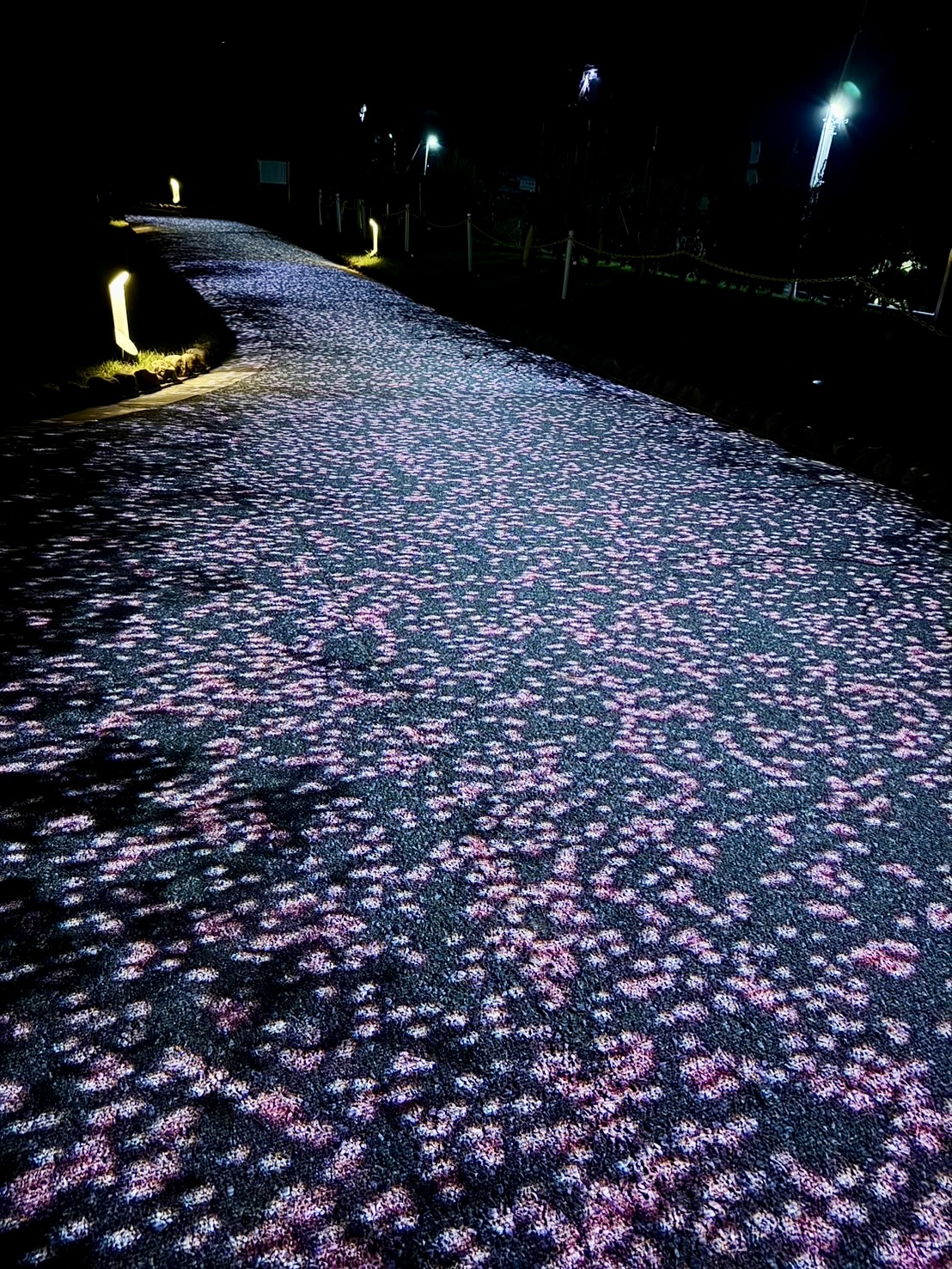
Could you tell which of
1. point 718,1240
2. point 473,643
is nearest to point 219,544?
point 473,643

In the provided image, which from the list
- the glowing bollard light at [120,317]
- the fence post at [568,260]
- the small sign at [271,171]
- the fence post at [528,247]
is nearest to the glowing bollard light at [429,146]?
the fence post at [528,247]

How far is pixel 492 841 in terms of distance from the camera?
290 cm

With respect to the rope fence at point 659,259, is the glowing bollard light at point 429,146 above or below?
above

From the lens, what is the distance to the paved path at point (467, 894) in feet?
6.05

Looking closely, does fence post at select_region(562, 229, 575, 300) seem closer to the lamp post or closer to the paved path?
the lamp post

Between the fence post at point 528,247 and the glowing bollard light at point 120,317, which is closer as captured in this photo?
the glowing bollard light at point 120,317

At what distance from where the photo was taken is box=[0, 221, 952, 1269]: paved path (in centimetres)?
184

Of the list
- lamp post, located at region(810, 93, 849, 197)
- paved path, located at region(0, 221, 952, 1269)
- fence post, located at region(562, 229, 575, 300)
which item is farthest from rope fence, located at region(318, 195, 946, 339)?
paved path, located at region(0, 221, 952, 1269)

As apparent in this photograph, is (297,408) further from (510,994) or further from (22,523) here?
(510,994)

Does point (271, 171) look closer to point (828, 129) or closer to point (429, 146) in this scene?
point (429, 146)

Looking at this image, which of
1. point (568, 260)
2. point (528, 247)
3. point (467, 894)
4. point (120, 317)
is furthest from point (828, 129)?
point (467, 894)

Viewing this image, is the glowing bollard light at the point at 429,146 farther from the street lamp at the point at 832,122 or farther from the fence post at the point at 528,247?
the street lamp at the point at 832,122

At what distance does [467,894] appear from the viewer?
2660mm

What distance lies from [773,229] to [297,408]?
35.4 ft
